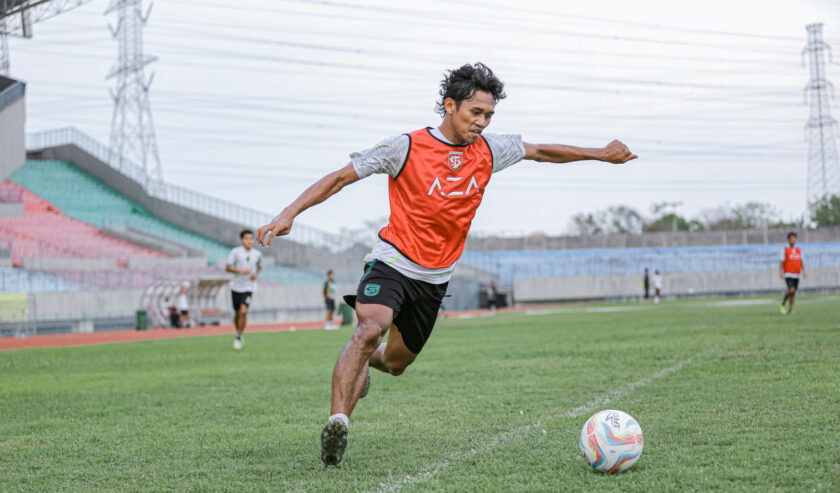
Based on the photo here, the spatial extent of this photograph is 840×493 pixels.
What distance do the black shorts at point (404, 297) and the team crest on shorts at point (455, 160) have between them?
2.57 feet

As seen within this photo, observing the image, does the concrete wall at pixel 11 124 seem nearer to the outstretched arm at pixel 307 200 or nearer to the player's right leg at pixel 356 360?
the outstretched arm at pixel 307 200

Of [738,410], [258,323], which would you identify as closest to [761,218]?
[258,323]

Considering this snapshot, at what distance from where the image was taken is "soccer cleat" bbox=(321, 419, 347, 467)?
4.97m

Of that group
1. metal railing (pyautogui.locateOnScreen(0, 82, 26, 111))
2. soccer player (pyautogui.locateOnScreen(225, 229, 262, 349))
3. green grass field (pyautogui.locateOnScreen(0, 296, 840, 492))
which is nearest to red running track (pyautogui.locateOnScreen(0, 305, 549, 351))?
soccer player (pyautogui.locateOnScreen(225, 229, 262, 349))

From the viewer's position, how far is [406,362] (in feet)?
20.5

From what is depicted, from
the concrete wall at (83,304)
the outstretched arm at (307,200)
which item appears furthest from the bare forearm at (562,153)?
the concrete wall at (83,304)

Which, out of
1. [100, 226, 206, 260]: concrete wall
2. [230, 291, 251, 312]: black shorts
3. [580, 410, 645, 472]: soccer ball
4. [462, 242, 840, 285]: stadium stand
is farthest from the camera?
[462, 242, 840, 285]: stadium stand

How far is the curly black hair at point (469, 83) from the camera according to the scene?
5.67 meters

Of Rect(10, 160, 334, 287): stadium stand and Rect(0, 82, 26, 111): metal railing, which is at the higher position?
Rect(0, 82, 26, 111): metal railing

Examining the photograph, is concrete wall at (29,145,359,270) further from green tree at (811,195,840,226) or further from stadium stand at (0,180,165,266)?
green tree at (811,195,840,226)

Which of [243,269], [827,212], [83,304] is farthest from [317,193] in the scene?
[827,212]

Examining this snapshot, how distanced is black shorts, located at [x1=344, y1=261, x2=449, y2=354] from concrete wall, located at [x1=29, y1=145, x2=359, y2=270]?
37.2m

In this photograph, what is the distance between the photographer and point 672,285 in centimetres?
4916

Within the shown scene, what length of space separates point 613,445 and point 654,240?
61.7 metres
